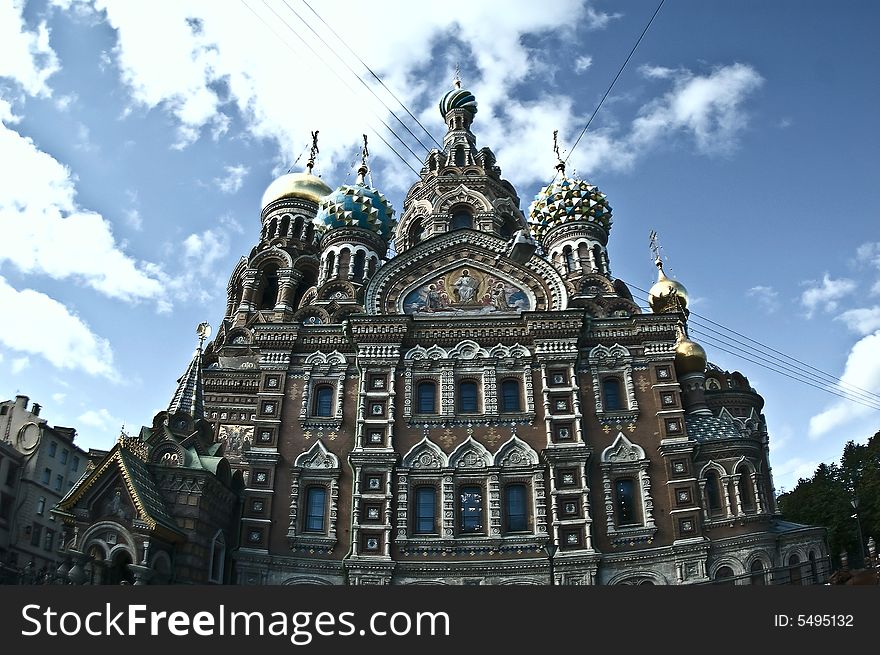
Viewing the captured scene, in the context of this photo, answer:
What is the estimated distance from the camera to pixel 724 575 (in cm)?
2003

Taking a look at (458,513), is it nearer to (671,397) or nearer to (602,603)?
(671,397)

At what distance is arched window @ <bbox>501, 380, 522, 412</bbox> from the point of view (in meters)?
22.4

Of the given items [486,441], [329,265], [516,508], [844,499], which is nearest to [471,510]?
[516,508]

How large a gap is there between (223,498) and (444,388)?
23.7 feet

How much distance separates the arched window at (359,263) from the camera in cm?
3111

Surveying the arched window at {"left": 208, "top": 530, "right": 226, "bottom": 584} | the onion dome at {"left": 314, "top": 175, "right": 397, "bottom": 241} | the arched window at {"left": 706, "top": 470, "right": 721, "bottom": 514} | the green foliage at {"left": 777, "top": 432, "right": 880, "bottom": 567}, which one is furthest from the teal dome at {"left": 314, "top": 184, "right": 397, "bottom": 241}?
the green foliage at {"left": 777, "top": 432, "right": 880, "bottom": 567}

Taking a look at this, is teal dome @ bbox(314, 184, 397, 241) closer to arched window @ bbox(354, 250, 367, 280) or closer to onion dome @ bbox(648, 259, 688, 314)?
arched window @ bbox(354, 250, 367, 280)

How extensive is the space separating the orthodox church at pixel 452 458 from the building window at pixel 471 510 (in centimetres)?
4

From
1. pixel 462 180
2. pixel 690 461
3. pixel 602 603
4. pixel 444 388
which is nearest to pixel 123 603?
pixel 602 603

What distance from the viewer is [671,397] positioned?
2203 centimetres

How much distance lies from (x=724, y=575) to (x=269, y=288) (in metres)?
23.4

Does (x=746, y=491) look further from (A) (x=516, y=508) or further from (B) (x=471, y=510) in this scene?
(B) (x=471, y=510)

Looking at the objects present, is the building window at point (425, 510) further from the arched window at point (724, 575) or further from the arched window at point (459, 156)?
the arched window at point (459, 156)

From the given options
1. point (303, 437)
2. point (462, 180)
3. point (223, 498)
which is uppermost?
point (462, 180)
